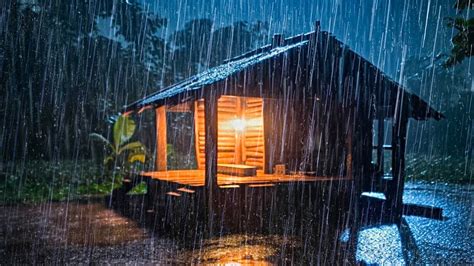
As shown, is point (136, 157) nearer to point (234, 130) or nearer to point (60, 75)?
point (234, 130)

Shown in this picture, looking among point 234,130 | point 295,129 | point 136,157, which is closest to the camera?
point 295,129

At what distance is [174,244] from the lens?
824 centimetres

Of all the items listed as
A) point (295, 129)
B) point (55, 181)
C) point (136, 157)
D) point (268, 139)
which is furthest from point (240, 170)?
point (55, 181)

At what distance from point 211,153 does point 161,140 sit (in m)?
5.23

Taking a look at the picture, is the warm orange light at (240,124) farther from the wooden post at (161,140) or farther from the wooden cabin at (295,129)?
the wooden post at (161,140)

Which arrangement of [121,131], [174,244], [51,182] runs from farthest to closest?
1. [51,182]
2. [121,131]
3. [174,244]

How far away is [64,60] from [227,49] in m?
20.6

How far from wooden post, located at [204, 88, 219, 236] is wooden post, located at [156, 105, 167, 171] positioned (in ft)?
16.6

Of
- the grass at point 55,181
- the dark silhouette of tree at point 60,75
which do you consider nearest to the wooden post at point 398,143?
the grass at point 55,181

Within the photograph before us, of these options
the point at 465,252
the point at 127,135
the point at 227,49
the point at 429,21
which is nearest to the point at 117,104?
the point at 127,135

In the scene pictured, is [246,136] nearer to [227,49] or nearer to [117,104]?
[117,104]

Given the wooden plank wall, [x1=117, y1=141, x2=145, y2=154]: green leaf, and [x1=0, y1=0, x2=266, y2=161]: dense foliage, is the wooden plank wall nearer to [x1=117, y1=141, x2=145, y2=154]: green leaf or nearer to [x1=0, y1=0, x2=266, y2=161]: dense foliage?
[x1=117, y1=141, x2=145, y2=154]: green leaf

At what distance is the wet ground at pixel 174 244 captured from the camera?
23.4 ft

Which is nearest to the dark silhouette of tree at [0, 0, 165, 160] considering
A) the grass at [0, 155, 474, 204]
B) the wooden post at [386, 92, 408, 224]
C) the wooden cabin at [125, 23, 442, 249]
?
the grass at [0, 155, 474, 204]
